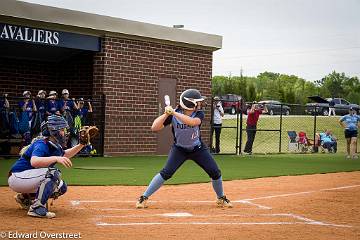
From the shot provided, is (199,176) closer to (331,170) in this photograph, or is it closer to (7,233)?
(331,170)

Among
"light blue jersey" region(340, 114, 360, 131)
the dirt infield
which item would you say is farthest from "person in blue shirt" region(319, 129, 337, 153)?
the dirt infield

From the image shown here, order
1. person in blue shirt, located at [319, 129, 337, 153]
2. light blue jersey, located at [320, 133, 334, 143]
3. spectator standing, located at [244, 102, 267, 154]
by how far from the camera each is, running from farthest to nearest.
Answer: light blue jersey, located at [320, 133, 334, 143] → person in blue shirt, located at [319, 129, 337, 153] → spectator standing, located at [244, 102, 267, 154]

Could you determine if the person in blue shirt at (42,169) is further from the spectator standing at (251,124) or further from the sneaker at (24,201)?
the spectator standing at (251,124)

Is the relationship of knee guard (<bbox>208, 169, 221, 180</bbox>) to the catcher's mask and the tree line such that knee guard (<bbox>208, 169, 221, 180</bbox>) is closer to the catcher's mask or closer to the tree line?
the catcher's mask

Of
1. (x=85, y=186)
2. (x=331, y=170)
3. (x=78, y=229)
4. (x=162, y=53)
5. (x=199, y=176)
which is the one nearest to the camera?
(x=78, y=229)

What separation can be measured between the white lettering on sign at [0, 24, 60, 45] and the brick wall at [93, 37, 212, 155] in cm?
202

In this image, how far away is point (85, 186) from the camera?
1241 cm

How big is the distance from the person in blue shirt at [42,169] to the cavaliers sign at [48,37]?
10.7 meters

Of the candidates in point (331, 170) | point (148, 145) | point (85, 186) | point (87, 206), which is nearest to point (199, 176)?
point (85, 186)

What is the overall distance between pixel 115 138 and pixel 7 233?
14906mm

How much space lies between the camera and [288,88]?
82562 mm

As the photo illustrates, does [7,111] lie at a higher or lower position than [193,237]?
higher

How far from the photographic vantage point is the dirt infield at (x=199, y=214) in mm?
7332

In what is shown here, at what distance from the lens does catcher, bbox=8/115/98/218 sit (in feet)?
26.6
